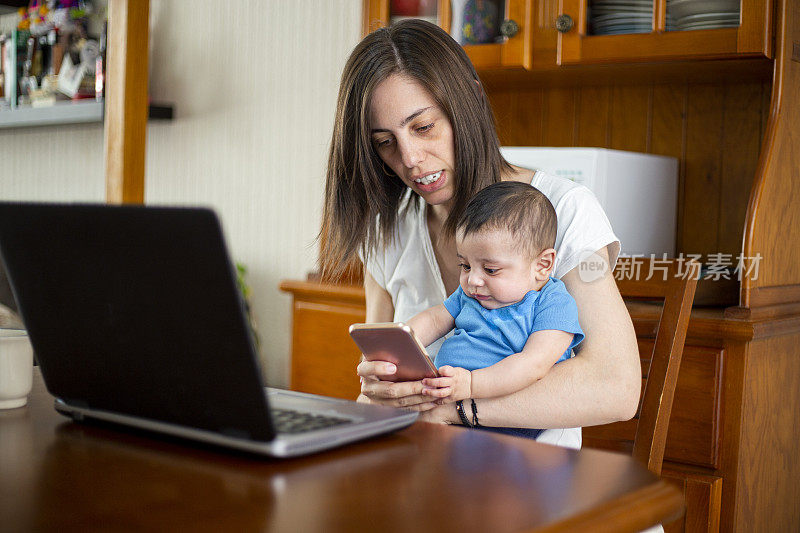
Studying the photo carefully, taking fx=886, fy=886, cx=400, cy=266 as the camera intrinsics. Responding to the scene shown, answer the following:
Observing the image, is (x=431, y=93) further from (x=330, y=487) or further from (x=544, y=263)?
(x=330, y=487)

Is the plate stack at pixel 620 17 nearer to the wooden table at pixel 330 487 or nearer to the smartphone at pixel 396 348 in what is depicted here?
the smartphone at pixel 396 348

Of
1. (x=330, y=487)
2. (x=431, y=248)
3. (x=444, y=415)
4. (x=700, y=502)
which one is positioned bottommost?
(x=700, y=502)

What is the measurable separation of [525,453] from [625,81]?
2.08m

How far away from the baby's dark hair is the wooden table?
603 mm

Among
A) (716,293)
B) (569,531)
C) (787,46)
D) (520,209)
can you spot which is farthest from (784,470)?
(569,531)

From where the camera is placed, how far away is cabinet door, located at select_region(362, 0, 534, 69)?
243 cm

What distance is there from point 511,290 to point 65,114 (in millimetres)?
3076

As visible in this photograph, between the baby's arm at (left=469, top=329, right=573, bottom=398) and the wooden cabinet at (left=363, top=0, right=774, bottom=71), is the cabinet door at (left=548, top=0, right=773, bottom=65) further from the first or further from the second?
the baby's arm at (left=469, top=329, right=573, bottom=398)

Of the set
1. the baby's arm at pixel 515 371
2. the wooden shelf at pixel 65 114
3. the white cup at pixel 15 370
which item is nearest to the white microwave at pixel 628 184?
the baby's arm at pixel 515 371

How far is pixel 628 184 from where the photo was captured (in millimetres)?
2408

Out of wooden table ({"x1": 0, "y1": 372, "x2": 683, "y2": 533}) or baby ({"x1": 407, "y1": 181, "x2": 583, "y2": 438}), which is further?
baby ({"x1": 407, "y1": 181, "x2": 583, "y2": 438})

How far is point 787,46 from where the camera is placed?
2.09m

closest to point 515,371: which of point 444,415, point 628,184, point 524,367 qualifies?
point 524,367

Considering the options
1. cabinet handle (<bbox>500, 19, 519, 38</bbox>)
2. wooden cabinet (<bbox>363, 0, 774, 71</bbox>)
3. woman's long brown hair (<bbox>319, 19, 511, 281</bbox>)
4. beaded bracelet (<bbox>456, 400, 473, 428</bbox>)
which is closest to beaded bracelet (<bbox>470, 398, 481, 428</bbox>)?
beaded bracelet (<bbox>456, 400, 473, 428</bbox>)
